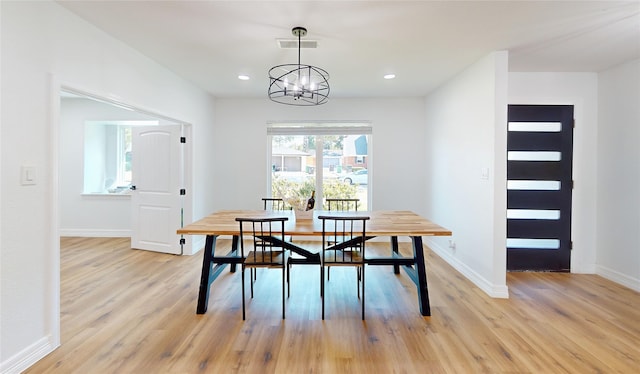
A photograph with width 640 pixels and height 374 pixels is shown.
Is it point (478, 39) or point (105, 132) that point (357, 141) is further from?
point (105, 132)

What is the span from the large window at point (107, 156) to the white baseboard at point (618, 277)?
274 inches

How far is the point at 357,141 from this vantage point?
5.17m

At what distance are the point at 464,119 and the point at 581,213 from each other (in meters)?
1.84

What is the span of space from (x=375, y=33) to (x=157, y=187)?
358cm

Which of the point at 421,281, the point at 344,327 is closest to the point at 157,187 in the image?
the point at 344,327

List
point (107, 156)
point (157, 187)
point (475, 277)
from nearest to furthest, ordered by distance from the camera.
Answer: point (475, 277) < point (157, 187) < point (107, 156)

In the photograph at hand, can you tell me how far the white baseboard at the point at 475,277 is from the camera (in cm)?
298

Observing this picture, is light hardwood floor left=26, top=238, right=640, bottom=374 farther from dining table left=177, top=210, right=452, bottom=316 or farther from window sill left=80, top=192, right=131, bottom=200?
window sill left=80, top=192, right=131, bottom=200

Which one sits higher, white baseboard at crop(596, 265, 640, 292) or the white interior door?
the white interior door

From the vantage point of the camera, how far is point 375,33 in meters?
2.63

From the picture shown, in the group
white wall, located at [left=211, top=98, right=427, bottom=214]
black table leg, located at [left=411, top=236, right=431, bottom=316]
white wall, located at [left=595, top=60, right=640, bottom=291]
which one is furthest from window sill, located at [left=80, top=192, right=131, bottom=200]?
white wall, located at [left=595, top=60, right=640, bottom=291]

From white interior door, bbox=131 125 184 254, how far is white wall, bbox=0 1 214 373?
1.82 metres

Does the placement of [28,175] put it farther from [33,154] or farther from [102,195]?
[102,195]

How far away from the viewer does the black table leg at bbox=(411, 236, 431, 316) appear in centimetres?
259
